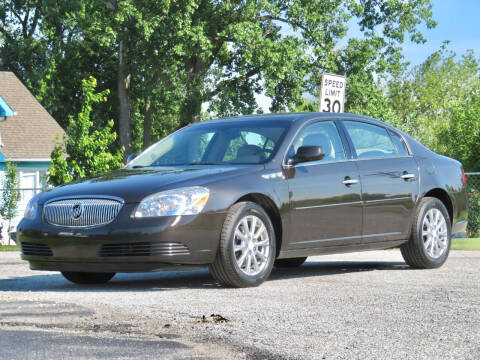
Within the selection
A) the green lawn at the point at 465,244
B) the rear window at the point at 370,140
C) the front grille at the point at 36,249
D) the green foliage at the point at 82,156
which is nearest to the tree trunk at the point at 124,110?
the green foliage at the point at 82,156

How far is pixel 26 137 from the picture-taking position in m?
38.1

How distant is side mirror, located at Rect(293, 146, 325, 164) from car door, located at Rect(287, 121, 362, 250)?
0.20ft

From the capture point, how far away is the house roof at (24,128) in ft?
121

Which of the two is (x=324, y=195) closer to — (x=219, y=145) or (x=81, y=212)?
(x=219, y=145)

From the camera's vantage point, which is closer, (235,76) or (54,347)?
(54,347)

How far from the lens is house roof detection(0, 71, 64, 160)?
3691 cm

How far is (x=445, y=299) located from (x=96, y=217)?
10.0 feet

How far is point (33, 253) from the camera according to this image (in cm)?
873

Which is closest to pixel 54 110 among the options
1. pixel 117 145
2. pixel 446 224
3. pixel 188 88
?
pixel 117 145

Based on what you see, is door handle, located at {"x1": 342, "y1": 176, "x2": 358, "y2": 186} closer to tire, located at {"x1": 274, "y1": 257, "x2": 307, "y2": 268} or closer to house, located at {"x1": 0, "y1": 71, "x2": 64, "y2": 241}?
tire, located at {"x1": 274, "y1": 257, "x2": 307, "y2": 268}

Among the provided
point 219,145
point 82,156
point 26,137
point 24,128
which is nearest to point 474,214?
point 82,156

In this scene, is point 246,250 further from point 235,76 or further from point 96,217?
point 235,76

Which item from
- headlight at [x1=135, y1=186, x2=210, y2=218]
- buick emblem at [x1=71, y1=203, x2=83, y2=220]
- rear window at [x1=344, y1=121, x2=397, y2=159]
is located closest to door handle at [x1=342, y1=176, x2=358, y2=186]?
rear window at [x1=344, y1=121, x2=397, y2=159]

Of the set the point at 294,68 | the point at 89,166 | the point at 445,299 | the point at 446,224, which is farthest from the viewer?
the point at 294,68
